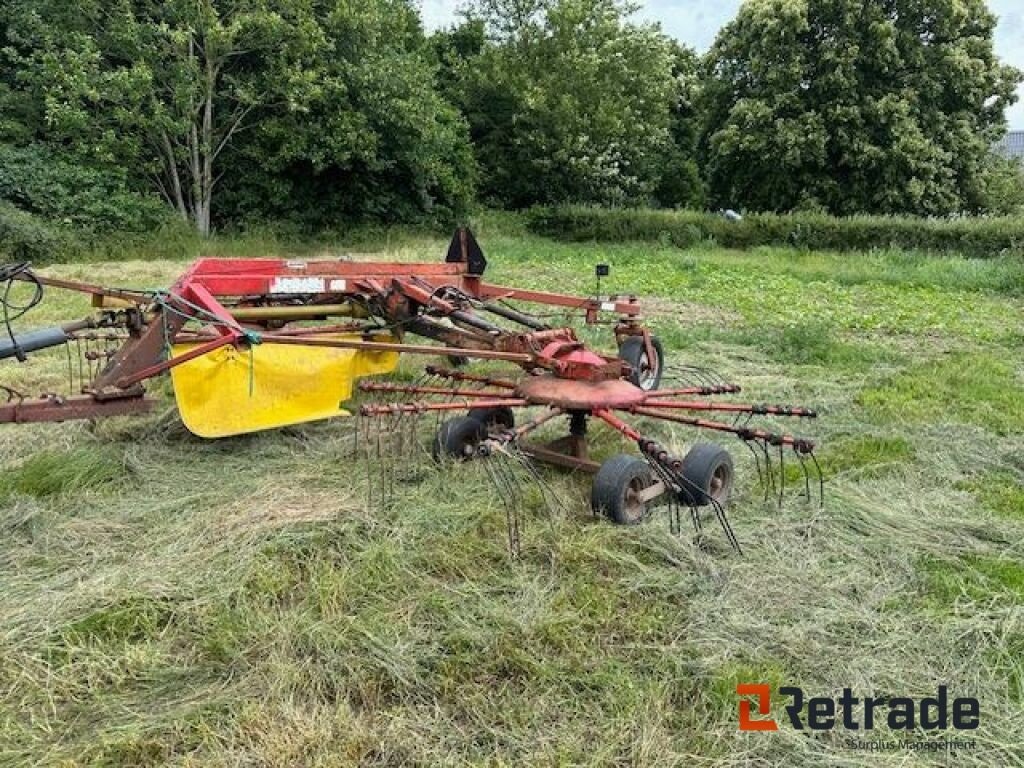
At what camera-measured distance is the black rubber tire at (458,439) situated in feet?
15.9

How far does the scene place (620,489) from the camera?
405cm

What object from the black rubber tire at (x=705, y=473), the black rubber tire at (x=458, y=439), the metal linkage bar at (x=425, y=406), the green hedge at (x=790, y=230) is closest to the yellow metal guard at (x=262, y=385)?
the black rubber tire at (x=458, y=439)

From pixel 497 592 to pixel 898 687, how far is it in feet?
5.02

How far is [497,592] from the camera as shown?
3.49 metres

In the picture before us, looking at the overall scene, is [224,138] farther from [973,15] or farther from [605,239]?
[973,15]

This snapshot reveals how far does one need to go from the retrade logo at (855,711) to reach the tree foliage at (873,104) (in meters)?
23.9

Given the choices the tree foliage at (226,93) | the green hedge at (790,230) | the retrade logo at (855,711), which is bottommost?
the retrade logo at (855,711)

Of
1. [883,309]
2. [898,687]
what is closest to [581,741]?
[898,687]

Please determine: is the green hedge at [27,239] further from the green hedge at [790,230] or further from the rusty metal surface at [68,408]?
the green hedge at [790,230]

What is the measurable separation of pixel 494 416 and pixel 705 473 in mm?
1417

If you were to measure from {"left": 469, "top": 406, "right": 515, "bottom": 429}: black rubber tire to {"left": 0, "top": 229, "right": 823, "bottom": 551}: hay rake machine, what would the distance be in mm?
11

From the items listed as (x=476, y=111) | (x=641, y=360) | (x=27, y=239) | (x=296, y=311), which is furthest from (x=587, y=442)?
(x=476, y=111)

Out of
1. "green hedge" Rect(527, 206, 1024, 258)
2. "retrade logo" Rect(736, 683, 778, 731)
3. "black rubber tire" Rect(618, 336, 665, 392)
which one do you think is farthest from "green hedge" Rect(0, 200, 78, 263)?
"retrade logo" Rect(736, 683, 778, 731)

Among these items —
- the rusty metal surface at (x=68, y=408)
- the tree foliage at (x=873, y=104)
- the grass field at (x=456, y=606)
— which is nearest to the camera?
the grass field at (x=456, y=606)
